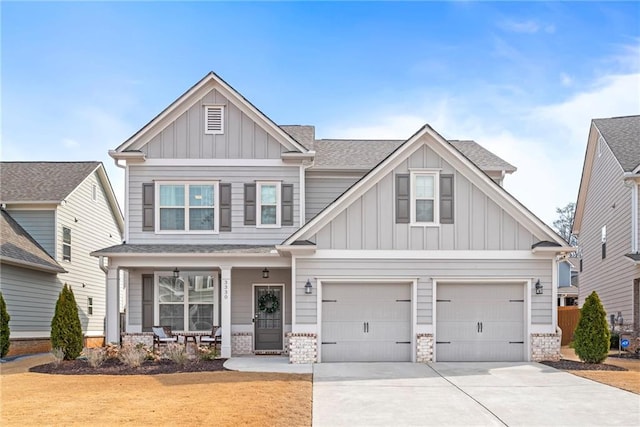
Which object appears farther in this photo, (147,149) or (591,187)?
(591,187)

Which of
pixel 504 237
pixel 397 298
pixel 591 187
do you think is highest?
pixel 591 187

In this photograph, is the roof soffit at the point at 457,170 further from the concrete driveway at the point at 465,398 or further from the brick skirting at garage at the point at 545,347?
the concrete driveway at the point at 465,398

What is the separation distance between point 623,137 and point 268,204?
12.5 m

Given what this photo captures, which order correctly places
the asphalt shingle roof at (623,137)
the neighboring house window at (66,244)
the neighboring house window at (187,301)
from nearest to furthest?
the neighboring house window at (187,301), the asphalt shingle roof at (623,137), the neighboring house window at (66,244)

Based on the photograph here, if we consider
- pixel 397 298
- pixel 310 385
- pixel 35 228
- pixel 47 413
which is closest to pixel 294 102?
pixel 397 298

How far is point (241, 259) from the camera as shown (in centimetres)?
1812

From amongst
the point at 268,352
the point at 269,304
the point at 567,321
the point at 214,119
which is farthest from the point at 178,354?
the point at 567,321

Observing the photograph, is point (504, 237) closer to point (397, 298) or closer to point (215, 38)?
point (397, 298)

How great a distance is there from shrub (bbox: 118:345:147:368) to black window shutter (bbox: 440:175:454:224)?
8.17 m

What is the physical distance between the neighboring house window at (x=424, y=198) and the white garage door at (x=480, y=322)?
1793 millimetres

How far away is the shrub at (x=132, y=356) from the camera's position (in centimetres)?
1546

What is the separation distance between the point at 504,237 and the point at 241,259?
7.04 metres

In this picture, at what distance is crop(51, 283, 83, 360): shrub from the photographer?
55.4 ft

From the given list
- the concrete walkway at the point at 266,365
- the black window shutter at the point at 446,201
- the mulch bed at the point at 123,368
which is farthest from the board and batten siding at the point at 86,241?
the black window shutter at the point at 446,201
